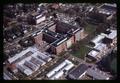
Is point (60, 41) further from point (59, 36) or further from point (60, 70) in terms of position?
point (60, 70)

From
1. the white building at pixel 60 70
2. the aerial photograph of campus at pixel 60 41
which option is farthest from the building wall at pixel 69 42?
the white building at pixel 60 70

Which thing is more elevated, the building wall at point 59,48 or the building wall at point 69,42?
the building wall at point 69,42

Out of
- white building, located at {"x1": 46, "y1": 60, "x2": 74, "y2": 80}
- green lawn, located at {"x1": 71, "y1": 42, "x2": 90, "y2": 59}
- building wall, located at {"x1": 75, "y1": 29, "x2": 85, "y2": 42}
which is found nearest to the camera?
white building, located at {"x1": 46, "y1": 60, "x2": 74, "y2": 80}

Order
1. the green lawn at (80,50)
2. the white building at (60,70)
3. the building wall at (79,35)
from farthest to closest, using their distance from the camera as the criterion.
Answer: the building wall at (79,35)
the green lawn at (80,50)
the white building at (60,70)

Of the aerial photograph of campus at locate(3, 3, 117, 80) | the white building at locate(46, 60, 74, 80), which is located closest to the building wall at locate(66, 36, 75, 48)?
the aerial photograph of campus at locate(3, 3, 117, 80)

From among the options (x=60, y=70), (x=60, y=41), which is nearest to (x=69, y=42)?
(x=60, y=41)

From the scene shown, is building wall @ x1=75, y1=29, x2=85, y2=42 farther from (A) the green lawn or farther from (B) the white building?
(B) the white building

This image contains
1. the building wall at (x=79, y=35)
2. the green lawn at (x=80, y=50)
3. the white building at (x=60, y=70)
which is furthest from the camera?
the building wall at (x=79, y=35)

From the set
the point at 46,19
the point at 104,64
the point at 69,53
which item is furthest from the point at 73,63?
the point at 46,19

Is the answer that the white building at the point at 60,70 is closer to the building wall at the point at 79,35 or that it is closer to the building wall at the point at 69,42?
the building wall at the point at 69,42

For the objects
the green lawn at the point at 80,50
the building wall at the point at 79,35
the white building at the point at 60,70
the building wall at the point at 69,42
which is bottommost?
the white building at the point at 60,70
